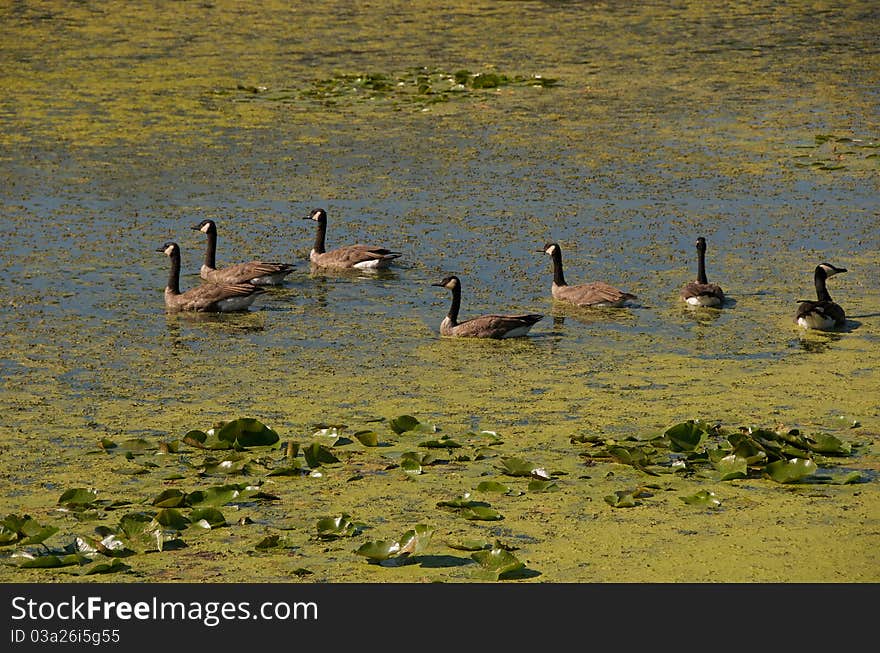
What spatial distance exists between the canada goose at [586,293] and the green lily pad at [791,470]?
3.75 meters

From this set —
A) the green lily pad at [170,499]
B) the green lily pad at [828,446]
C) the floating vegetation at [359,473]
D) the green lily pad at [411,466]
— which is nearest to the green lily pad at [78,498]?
the floating vegetation at [359,473]

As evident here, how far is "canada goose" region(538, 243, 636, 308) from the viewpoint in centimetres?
1127

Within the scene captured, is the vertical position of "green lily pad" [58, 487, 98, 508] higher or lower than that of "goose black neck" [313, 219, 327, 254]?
higher

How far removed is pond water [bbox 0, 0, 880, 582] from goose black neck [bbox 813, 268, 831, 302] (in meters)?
0.27

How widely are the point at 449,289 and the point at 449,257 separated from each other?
764 mm

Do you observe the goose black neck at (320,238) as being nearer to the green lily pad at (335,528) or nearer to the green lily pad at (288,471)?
the green lily pad at (288,471)

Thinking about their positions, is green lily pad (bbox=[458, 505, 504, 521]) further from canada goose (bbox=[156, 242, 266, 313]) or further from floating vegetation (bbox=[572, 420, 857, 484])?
canada goose (bbox=[156, 242, 266, 313])

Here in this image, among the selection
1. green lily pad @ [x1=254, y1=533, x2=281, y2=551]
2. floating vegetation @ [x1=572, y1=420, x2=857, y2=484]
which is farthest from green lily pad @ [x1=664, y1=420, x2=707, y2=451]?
green lily pad @ [x1=254, y1=533, x2=281, y2=551]

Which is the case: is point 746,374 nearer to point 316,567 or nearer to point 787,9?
point 316,567

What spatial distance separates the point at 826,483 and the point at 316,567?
8.65ft

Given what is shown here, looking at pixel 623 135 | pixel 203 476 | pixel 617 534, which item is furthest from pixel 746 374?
pixel 623 135

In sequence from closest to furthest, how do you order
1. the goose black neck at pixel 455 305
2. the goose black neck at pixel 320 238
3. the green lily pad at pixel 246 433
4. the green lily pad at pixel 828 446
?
the green lily pad at pixel 828 446 → the green lily pad at pixel 246 433 → the goose black neck at pixel 455 305 → the goose black neck at pixel 320 238

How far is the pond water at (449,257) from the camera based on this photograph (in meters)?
7.20

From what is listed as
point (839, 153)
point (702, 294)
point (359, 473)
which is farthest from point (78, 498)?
point (839, 153)
